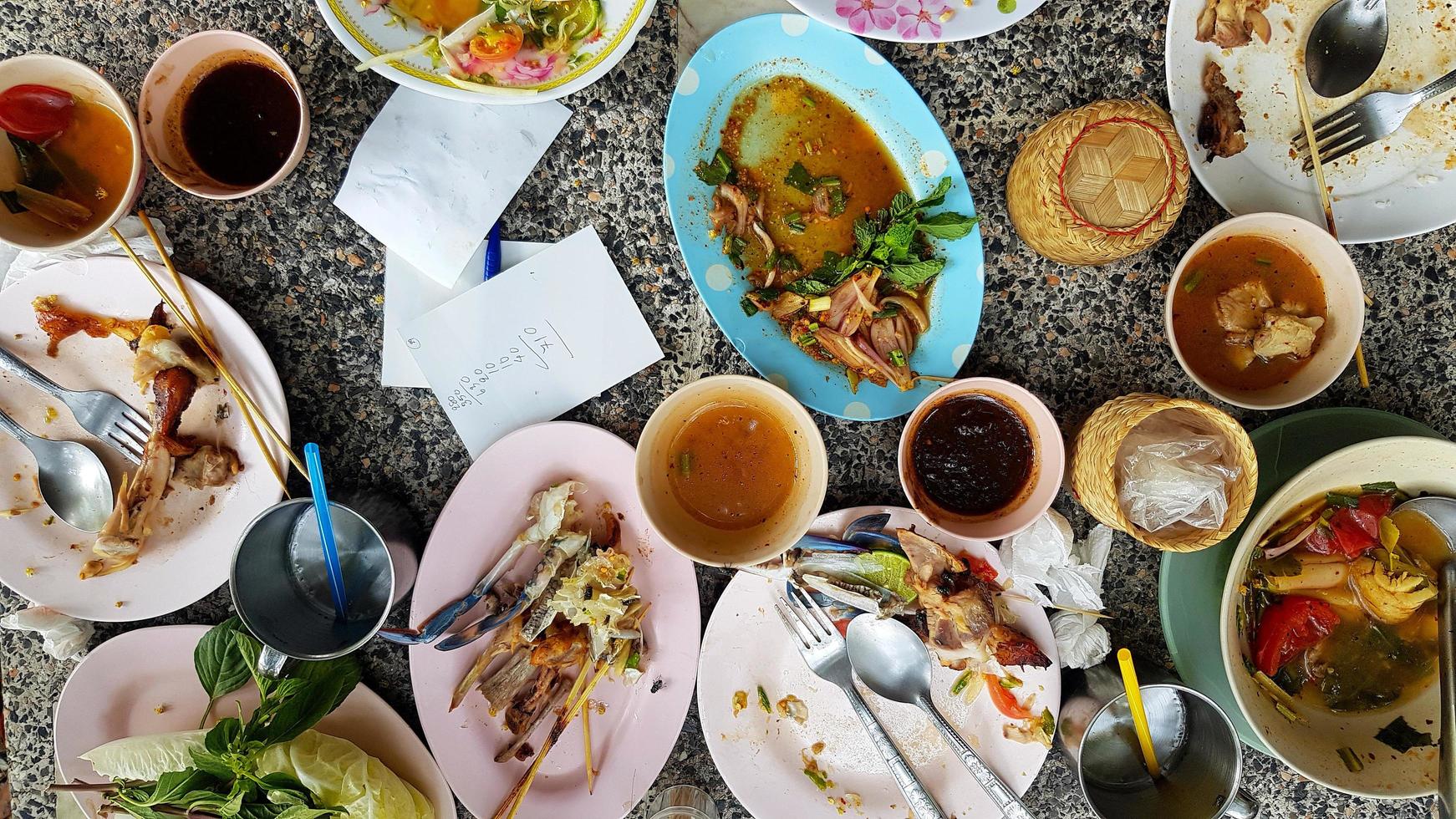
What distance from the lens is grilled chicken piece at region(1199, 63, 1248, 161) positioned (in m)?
1.40

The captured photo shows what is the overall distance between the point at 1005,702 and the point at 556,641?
3.16ft

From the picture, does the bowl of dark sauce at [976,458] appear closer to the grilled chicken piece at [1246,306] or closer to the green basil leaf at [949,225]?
the green basil leaf at [949,225]

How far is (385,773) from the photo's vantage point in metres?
1.45

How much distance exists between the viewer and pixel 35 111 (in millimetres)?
1352

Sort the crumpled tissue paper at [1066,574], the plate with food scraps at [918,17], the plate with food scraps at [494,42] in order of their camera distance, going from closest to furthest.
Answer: the plate with food scraps at [494,42], the plate with food scraps at [918,17], the crumpled tissue paper at [1066,574]

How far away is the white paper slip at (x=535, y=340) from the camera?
4.89 ft

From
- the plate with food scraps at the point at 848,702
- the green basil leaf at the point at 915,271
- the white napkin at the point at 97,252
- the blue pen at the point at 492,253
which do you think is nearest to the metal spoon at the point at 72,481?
the white napkin at the point at 97,252

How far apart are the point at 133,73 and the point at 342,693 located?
53.1 inches

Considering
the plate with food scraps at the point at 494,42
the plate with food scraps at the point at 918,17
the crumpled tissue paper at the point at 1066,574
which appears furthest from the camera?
the crumpled tissue paper at the point at 1066,574

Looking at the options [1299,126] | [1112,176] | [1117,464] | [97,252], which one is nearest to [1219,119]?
[1299,126]

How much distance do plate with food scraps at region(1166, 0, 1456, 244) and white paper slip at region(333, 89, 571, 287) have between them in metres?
1.29

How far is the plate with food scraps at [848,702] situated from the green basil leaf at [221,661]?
0.94m

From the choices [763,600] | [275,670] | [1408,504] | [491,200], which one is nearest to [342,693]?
[275,670]

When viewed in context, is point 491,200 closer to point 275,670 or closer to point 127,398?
point 127,398
